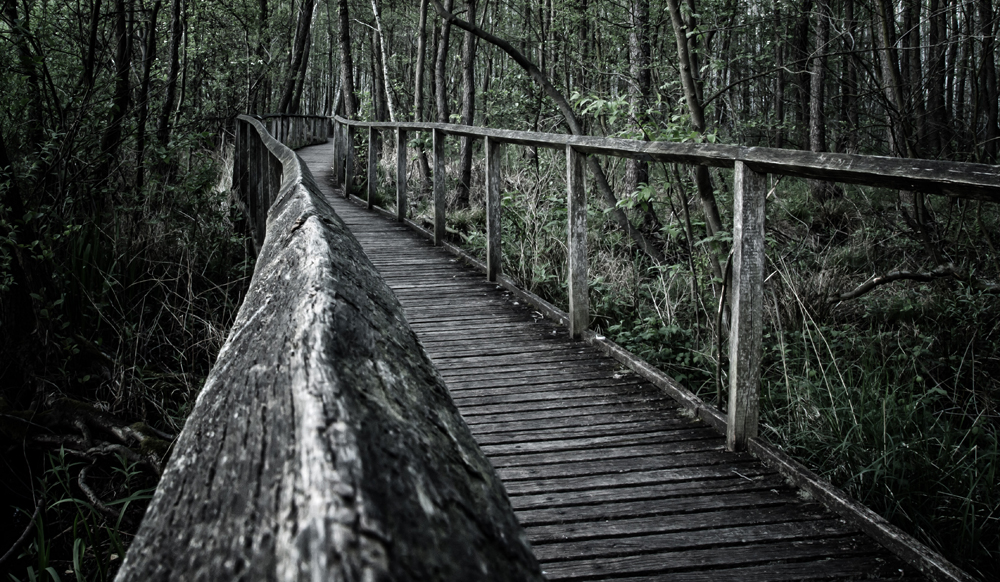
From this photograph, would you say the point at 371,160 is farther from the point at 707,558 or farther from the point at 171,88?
the point at 707,558

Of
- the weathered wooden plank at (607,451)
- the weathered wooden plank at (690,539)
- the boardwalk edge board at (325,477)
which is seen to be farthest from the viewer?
the weathered wooden plank at (607,451)

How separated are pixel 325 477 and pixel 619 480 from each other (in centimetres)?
255

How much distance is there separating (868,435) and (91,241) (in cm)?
613

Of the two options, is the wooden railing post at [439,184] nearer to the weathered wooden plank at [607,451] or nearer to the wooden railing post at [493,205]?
the wooden railing post at [493,205]

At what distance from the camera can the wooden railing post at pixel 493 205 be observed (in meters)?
6.31

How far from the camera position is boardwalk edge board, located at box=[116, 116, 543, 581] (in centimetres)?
64

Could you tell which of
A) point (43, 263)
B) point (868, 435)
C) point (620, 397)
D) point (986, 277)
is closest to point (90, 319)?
point (43, 263)

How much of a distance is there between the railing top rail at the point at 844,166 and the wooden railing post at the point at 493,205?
2.00 metres

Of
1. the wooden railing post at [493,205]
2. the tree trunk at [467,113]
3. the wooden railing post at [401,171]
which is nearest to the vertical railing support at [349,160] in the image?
the tree trunk at [467,113]

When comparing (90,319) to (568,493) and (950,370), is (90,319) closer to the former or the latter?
(568,493)

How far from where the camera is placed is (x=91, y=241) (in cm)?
649

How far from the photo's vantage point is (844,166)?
255cm

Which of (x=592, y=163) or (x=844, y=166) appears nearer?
(x=844, y=166)

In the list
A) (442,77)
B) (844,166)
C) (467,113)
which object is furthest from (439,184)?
(442,77)
